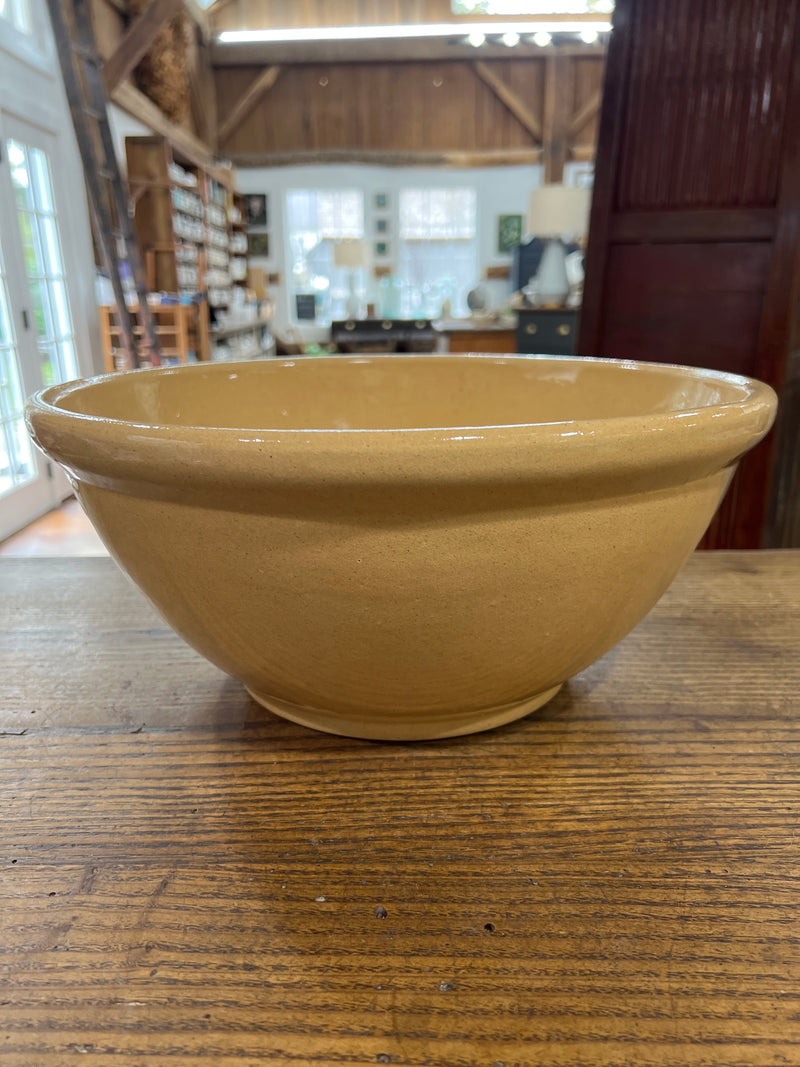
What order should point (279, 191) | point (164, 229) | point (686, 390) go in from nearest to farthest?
point (686, 390)
point (164, 229)
point (279, 191)

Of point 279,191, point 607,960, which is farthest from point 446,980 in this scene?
point 279,191

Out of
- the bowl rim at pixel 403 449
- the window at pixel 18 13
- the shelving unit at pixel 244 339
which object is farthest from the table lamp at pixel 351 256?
the bowl rim at pixel 403 449

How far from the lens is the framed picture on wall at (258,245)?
739cm

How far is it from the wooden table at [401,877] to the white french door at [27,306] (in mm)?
2789

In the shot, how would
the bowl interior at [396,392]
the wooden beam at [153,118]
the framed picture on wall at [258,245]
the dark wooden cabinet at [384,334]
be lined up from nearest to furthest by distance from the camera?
the bowl interior at [396,392] → the wooden beam at [153,118] → the dark wooden cabinet at [384,334] → the framed picture on wall at [258,245]

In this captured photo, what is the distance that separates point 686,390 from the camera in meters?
0.42

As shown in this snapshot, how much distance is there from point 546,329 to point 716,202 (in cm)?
171

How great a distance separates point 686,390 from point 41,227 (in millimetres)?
3520

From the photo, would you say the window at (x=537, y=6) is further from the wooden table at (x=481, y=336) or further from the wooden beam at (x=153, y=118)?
the wooden table at (x=481, y=336)

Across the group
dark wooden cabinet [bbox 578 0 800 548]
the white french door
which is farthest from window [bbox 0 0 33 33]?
dark wooden cabinet [bbox 578 0 800 548]

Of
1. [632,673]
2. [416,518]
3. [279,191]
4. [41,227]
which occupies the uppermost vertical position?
[279,191]

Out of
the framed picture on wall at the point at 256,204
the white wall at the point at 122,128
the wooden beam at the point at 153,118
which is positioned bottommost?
the framed picture on wall at the point at 256,204

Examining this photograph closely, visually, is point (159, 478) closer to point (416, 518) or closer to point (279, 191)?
point (416, 518)

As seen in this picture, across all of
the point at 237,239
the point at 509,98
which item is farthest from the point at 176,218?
the point at 509,98
